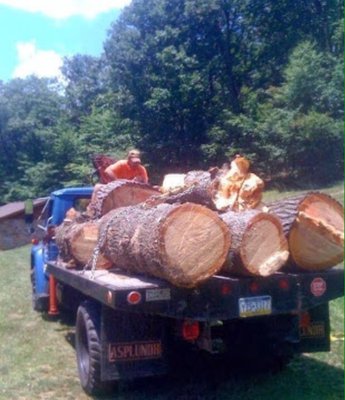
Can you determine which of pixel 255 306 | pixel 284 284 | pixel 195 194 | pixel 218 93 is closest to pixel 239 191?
pixel 195 194

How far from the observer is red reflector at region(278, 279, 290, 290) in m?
5.71

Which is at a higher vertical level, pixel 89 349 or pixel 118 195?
pixel 118 195

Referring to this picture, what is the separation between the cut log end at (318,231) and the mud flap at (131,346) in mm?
1422

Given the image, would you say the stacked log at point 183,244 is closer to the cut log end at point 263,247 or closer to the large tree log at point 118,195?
the cut log end at point 263,247

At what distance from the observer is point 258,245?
558cm

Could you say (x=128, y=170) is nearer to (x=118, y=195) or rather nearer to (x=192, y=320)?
(x=118, y=195)

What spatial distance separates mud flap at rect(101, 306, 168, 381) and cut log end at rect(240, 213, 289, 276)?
1.12 m

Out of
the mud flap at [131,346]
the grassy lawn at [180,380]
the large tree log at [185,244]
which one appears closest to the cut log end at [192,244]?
the large tree log at [185,244]

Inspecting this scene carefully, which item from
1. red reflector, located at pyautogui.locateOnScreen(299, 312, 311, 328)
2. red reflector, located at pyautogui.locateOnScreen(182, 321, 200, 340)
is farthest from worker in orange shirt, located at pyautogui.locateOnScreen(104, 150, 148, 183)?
red reflector, located at pyautogui.locateOnScreen(182, 321, 200, 340)

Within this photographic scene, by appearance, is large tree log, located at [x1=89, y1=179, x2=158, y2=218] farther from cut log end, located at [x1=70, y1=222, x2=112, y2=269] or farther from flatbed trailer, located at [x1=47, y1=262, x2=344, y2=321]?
flatbed trailer, located at [x1=47, y1=262, x2=344, y2=321]

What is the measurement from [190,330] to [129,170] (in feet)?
12.7

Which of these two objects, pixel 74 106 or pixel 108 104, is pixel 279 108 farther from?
pixel 74 106

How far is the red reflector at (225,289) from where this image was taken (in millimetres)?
5562

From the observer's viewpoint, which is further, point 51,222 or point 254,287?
point 51,222
